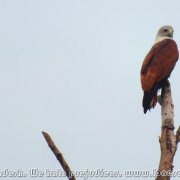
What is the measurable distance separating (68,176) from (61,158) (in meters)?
0.18

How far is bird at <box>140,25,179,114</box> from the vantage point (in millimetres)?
7012

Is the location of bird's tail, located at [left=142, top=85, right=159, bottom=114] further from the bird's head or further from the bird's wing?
the bird's head

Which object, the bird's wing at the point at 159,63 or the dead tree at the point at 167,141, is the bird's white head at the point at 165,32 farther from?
the dead tree at the point at 167,141

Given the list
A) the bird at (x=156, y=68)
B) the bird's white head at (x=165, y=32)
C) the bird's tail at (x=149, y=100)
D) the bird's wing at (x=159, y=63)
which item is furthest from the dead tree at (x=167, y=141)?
the bird's white head at (x=165, y=32)

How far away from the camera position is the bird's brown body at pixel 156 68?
277 inches

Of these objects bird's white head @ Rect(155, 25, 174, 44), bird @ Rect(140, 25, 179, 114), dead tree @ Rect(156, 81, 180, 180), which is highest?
bird's white head @ Rect(155, 25, 174, 44)

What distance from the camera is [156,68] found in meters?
8.12

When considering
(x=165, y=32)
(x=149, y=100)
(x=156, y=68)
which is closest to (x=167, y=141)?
(x=149, y=100)

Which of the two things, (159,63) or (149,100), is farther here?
(159,63)

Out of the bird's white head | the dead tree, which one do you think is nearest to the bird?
the bird's white head

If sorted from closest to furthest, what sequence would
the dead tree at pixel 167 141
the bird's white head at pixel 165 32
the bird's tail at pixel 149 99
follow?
the dead tree at pixel 167 141 → the bird's tail at pixel 149 99 → the bird's white head at pixel 165 32

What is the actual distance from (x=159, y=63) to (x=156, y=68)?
21cm

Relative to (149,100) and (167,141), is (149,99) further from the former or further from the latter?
(167,141)

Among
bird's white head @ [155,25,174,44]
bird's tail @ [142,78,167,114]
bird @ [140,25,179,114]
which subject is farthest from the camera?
bird's white head @ [155,25,174,44]
